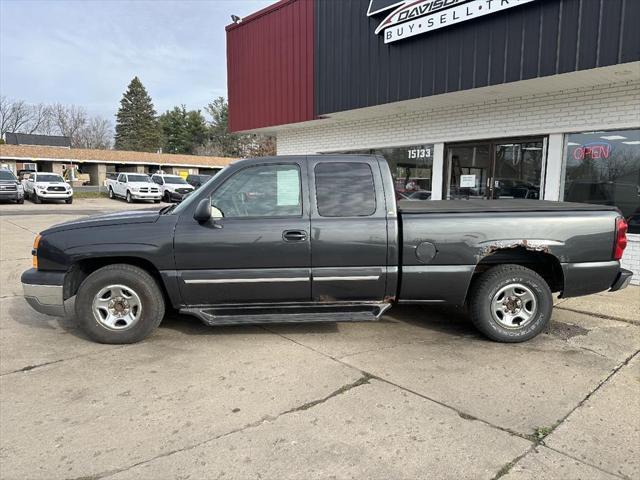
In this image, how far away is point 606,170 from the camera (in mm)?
7332

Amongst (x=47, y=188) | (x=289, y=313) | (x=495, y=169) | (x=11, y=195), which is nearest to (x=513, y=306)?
(x=289, y=313)

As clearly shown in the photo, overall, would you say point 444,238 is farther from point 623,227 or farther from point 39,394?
point 39,394

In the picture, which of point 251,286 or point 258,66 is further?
point 258,66

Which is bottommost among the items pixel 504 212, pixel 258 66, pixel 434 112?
pixel 504 212

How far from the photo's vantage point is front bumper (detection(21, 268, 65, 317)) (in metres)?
4.38

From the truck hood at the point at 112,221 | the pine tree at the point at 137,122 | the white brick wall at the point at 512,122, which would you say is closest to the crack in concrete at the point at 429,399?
the truck hood at the point at 112,221

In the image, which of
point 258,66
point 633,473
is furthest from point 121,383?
point 258,66

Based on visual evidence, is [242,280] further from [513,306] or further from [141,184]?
[141,184]

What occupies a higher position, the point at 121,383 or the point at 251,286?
the point at 251,286

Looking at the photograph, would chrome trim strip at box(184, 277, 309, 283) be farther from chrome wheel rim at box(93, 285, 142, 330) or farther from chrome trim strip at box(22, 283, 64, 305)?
chrome trim strip at box(22, 283, 64, 305)

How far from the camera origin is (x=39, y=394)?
353 centimetres

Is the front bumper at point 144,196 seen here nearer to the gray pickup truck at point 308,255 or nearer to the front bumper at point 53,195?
the front bumper at point 53,195

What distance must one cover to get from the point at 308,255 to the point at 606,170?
18.9 feet

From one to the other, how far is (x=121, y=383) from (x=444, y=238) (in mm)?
3169
